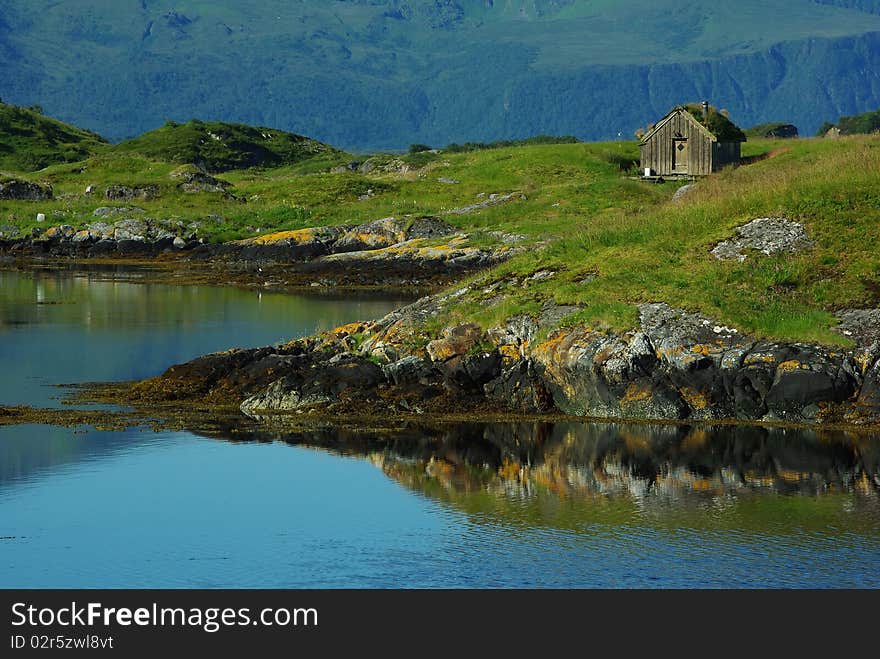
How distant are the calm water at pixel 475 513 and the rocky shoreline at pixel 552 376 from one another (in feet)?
3.78

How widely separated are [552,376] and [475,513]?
10.2m

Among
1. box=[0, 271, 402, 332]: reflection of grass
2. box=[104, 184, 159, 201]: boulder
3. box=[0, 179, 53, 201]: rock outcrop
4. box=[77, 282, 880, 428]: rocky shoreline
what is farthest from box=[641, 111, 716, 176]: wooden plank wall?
box=[77, 282, 880, 428]: rocky shoreline

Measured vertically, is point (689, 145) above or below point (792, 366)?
above

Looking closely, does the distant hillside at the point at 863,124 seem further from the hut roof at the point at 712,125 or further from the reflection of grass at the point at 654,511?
the reflection of grass at the point at 654,511

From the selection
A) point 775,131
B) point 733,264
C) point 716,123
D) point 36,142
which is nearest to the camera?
point 733,264

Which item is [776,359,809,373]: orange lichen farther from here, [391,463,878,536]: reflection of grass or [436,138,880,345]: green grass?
[391,463,878,536]: reflection of grass

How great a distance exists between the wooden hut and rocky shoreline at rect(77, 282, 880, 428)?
5845 cm

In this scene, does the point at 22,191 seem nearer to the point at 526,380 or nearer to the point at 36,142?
the point at 36,142

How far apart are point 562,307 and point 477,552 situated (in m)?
15.2

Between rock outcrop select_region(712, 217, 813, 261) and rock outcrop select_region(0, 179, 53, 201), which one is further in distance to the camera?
rock outcrop select_region(0, 179, 53, 201)

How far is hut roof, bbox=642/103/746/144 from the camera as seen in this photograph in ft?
317

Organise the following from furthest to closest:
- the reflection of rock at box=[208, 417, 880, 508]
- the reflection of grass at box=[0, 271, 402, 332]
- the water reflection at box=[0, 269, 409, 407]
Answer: the reflection of grass at box=[0, 271, 402, 332] → the water reflection at box=[0, 269, 409, 407] → the reflection of rock at box=[208, 417, 880, 508]

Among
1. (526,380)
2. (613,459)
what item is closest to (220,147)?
(526,380)

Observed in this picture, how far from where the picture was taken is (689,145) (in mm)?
97062
